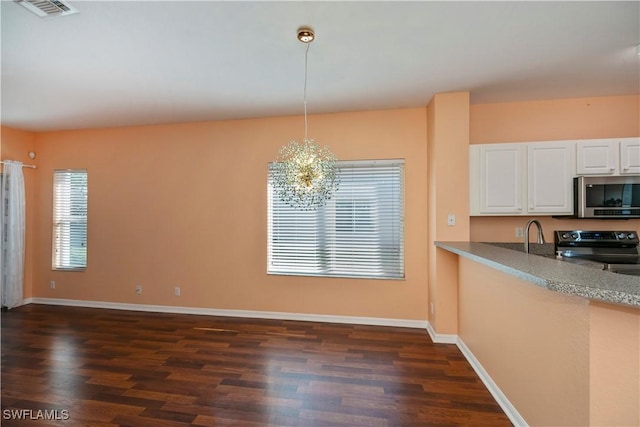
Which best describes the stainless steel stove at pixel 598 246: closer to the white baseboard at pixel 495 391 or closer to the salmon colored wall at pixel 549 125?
the salmon colored wall at pixel 549 125

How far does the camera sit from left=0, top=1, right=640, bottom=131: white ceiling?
194cm

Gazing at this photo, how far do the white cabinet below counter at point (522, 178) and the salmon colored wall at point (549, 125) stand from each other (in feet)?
1.20

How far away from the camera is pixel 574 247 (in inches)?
125

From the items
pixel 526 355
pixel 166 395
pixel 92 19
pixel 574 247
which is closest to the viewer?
pixel 526 355

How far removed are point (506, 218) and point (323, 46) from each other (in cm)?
288

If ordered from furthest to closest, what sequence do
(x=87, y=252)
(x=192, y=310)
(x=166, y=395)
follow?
(x=87, y=252) < (x=192, y=310) < (x=166, y=395)

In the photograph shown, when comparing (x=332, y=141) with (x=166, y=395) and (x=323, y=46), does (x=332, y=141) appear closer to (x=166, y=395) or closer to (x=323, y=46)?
(x=323, y=46)

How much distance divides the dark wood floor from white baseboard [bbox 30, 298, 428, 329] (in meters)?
0.14

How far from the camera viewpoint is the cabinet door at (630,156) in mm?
2963

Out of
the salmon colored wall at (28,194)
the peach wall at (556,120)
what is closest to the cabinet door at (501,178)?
the peach wall at (556,120)

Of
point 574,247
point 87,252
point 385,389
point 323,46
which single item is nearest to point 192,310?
point 87,252

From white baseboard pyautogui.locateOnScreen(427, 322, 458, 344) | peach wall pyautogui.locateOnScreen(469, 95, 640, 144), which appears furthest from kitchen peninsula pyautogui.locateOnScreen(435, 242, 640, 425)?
peach wall pyautogui.locateOnScreen(469, 95, 640, 144)

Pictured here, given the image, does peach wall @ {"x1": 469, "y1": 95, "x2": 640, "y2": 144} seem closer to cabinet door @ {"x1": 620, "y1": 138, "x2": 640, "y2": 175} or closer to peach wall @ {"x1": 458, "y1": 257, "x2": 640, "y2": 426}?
cabinet door @ {"x1": 620, "y1": 138, "x2": 640, "y2": 175}

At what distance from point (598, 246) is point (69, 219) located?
7255mm
